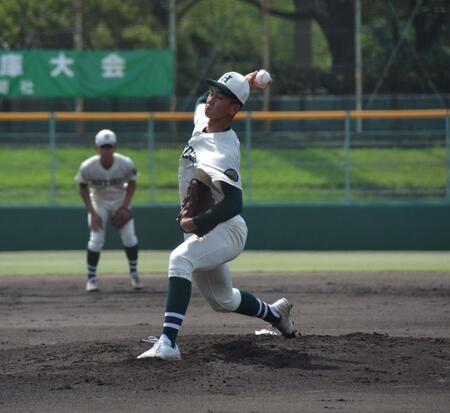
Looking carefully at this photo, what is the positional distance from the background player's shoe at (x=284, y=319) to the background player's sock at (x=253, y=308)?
0.27ft

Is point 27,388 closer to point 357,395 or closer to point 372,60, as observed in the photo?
point 357,395

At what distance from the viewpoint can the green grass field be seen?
2083cm

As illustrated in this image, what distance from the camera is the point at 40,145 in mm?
22219

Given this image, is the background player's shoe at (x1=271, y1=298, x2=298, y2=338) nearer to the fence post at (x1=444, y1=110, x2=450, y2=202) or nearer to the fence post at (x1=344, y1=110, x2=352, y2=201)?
the fence post at (x1=344, y1=110, x2=352, y2=201)

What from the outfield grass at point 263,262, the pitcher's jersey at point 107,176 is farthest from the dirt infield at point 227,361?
the outfield grass at point 263,262

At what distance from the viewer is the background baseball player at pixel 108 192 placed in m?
14.1

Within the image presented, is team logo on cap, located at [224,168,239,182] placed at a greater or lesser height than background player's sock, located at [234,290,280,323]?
greater

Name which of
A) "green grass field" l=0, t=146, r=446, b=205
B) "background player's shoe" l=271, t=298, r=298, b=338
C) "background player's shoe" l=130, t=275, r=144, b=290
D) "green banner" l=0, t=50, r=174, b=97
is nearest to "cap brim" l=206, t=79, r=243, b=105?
"background player's shoe" l=271, t=298, r=298, b=338

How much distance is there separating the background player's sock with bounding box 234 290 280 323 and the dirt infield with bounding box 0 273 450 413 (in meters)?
0.21

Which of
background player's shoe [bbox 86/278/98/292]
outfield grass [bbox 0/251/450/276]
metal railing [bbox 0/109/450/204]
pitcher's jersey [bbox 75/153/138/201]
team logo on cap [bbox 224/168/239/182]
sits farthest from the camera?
metal railing [bbox 0/109/450/204]

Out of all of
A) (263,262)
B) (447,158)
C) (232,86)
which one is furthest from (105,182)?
(447,158)

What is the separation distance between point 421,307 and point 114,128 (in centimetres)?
1315

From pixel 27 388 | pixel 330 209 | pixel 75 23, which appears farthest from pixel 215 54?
pixel 27 388

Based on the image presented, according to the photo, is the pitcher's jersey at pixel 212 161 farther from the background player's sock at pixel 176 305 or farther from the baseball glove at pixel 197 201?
the background player's sock at pixel 176 305
